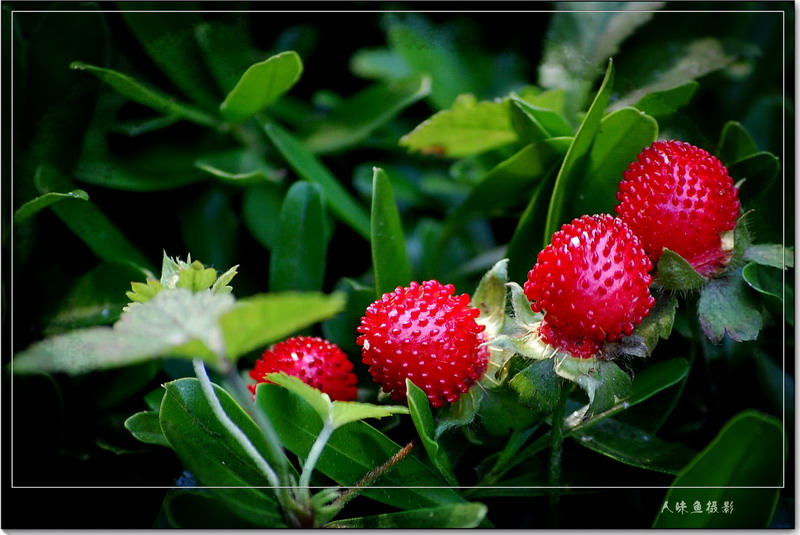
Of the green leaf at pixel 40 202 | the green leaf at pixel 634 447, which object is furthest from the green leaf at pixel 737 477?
the green leaf at pixel 40 202

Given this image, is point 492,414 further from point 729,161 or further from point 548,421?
point 729,161

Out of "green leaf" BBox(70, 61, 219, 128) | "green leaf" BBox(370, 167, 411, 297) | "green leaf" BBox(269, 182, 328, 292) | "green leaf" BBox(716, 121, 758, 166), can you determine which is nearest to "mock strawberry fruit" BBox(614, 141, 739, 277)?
"green leaf" BBox(716, 121, 758, 166)

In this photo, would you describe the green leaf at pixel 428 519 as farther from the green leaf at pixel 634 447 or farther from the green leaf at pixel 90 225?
the green leaf at pixel 90 225

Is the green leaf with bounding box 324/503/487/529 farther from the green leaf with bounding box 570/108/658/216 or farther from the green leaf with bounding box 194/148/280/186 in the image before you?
the green leaf with bounding box 194/148/280/186

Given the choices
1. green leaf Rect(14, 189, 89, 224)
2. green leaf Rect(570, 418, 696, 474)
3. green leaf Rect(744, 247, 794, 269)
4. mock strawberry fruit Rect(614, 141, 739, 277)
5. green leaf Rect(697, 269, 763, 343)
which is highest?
green leaf Rect(14, 189, 89, 224)

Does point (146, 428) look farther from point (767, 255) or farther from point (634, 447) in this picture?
point (767, 255)

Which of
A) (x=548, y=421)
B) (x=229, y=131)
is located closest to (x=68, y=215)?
(x=229, y=131)

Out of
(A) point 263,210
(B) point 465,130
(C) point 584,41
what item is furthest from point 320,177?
(C) point 584,41
